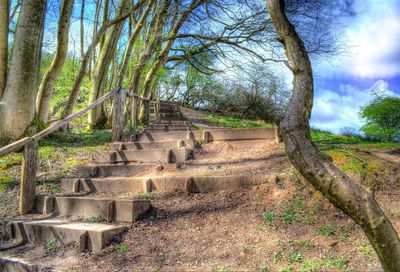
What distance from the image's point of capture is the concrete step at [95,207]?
13.7ft

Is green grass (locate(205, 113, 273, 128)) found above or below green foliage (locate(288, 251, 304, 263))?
above

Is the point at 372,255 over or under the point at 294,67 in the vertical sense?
under

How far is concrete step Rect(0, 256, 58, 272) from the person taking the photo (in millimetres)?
3579

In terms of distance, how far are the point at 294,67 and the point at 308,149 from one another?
0.82 meters

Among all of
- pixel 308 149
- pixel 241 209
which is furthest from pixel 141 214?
pixel 308 149

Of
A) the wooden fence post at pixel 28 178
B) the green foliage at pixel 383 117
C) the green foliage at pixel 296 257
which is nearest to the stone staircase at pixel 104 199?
the wooden fence post at pixel 28 178

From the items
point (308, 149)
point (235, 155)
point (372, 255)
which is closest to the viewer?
point (308, 149)

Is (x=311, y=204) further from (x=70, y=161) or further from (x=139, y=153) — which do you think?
(x=70, y=161)

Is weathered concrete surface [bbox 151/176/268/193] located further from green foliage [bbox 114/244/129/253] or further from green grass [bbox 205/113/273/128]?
green grass [bbox 205/113/273/128]

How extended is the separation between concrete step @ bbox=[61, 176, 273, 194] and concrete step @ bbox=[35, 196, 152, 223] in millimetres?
606

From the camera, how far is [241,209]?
4.04 m

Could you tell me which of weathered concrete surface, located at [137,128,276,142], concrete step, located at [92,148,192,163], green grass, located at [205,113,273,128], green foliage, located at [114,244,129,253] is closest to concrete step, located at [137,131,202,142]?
weathered concrete surface, located at [137,128,276,142]

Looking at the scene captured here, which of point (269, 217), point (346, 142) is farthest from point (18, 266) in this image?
point (346, 142)

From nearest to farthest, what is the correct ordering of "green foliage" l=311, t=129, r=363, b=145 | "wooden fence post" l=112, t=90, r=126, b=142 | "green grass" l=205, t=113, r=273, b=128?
1. "green foliage" l=311, t=129, r=363, b=145
2. "wooden fence post" l=112, t=90, r=126, b=142
3. "green grass" l=205, t=113, r=273, b=128
